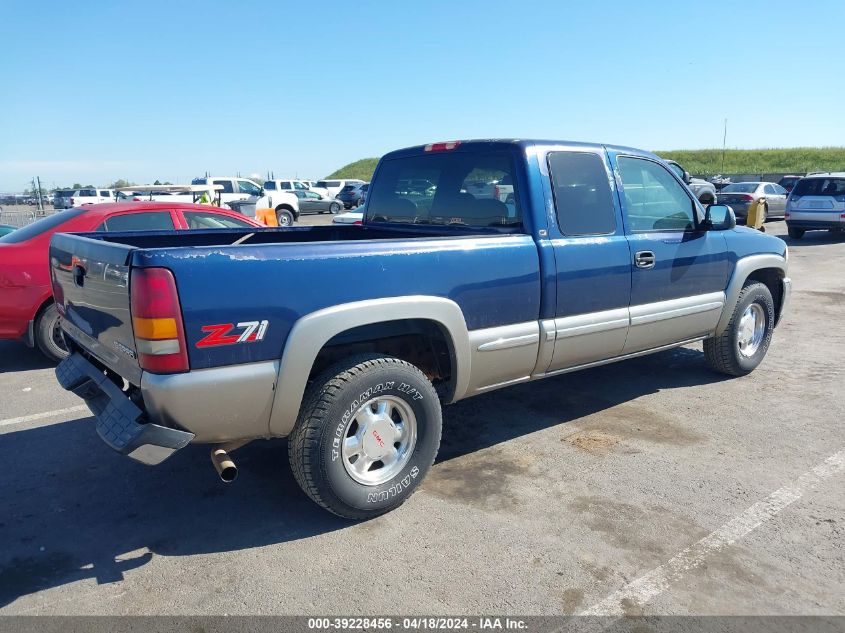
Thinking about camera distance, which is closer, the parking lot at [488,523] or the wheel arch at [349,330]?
the parking lot at [488,523]

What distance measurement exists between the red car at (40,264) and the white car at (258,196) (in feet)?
46.0

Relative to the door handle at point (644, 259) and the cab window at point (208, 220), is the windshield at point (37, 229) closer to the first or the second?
the cab window at point (208, 220)

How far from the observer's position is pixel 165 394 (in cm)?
283

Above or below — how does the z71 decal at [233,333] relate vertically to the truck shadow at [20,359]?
above

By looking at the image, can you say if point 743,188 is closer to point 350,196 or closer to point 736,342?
point 736,342

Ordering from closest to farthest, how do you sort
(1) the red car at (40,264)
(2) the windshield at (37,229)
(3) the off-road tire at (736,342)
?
1. (3) the off-road tire at (736,342)
2. (1) the red car at (40,264)
3. (2) the windshield at (37,229)

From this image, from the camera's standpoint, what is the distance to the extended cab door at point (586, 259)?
13.7ft

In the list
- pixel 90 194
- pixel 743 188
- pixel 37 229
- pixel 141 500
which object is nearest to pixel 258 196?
pixel 90 194

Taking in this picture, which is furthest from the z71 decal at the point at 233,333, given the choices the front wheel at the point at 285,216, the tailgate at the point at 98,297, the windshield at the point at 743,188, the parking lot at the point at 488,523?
the front wheel at the point at 285,216

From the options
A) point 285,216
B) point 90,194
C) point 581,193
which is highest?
point 90,194

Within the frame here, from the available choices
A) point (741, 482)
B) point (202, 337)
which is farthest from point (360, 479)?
point (741, 482)

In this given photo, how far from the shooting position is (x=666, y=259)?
4793mm

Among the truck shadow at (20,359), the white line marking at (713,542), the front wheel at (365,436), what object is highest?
the front wheel at (365,436)

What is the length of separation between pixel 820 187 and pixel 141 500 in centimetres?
1775
